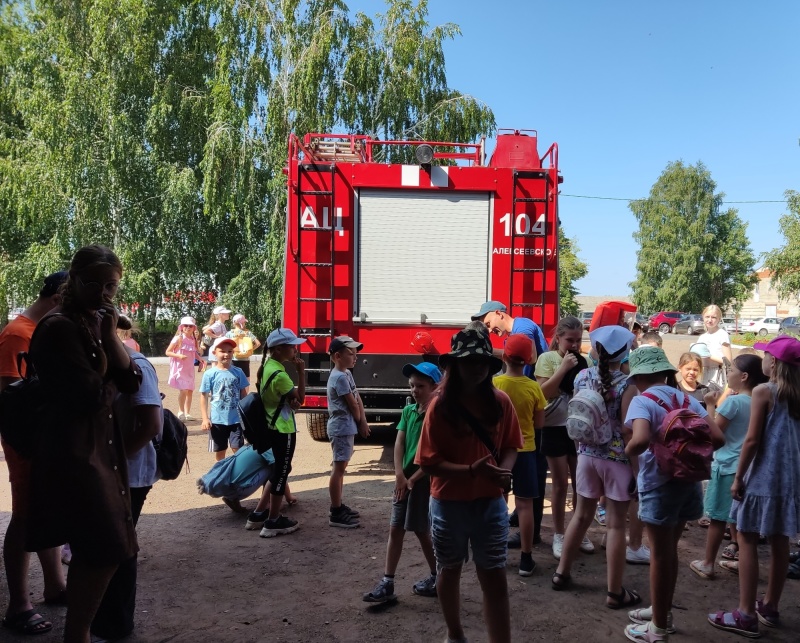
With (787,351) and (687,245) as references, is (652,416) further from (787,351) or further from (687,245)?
(687,245)

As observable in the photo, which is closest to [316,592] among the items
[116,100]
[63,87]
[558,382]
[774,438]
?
[558,382]

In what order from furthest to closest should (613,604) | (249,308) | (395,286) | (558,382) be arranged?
(249,308) < (395,286) < (558,382) < (613,604)

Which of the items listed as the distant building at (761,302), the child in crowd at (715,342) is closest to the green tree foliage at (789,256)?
the child in crowd at (715,342)

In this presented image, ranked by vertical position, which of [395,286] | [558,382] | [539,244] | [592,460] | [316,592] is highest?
[539,244]

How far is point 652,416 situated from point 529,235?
430 centimetres

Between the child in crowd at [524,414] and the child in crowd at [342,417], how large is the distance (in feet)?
4.70

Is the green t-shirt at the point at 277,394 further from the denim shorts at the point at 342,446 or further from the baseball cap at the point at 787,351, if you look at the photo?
the baseball cap at the point at 787,351

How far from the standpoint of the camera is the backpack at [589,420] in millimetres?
3809

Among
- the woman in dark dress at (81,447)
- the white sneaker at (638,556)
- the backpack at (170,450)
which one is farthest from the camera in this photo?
the white sneaker at (638,556)

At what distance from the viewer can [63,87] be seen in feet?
66.8

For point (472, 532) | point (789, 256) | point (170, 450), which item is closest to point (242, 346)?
point (170, 450)

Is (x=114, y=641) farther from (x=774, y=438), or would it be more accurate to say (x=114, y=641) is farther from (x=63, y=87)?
(x=63, y=87)

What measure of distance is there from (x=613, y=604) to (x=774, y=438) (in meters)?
1.31

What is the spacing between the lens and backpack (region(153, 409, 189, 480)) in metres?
3.52
